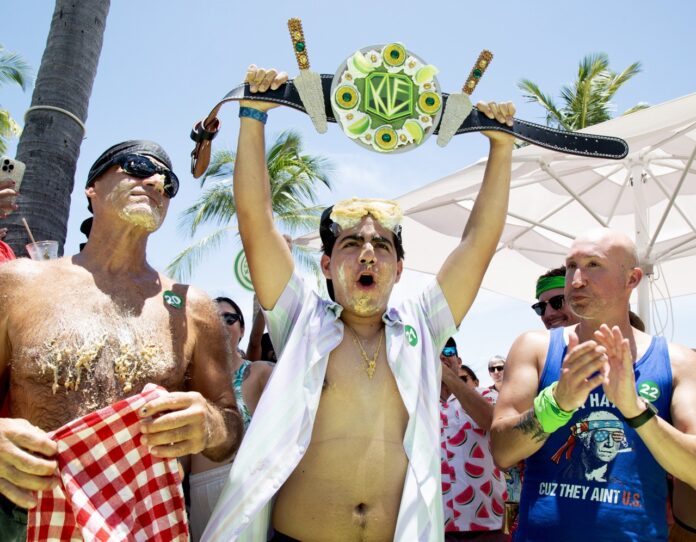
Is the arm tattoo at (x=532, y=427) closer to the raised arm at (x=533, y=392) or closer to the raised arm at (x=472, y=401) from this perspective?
the raised arm at (x=533, y=392)

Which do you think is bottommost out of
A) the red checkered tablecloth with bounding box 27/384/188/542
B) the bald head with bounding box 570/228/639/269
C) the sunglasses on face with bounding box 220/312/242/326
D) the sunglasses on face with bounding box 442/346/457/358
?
the red checkered tablecloth with bounding box 27/384/188/542

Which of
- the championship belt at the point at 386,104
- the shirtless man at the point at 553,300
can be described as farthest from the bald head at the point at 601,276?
the shirtless man at the point at 553,300

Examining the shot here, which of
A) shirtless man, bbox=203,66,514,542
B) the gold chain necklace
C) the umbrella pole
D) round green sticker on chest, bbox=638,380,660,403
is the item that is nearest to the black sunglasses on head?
shirtless man, bbox=203,66,514,542

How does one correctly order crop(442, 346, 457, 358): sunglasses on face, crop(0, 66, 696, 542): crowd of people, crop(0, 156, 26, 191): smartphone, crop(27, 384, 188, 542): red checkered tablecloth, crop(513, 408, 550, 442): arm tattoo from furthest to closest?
crop(442, 346, 457, 358): sunglasses on face, crop(0, 156, 26, 191): smartphone, crop(513, 408, 550, 442): arm tattoo, crop(0, 66, 696, 542): crowd of people, crop(27, 384, 188, 542): red checkered tablecloth

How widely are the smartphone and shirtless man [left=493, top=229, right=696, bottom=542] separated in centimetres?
281

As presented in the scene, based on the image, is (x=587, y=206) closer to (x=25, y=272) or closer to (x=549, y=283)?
(x=549, y=283)

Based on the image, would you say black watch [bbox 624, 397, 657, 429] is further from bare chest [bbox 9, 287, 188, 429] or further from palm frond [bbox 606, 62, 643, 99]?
palm frond [bbox 606, 62, 643, 99]

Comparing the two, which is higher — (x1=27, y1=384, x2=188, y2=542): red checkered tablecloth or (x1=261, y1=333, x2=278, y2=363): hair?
(x1=261, y1=333, x2=278, y2=363): hair

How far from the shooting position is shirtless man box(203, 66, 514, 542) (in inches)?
91.4

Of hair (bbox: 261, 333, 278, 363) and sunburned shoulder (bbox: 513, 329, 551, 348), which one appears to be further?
hair (bbox: 261, 333, 278, 363)

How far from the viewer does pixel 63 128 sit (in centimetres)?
441

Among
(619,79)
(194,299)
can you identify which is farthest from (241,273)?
(619,79)

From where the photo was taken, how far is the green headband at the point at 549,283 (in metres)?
4.44

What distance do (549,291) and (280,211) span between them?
61.2ft
